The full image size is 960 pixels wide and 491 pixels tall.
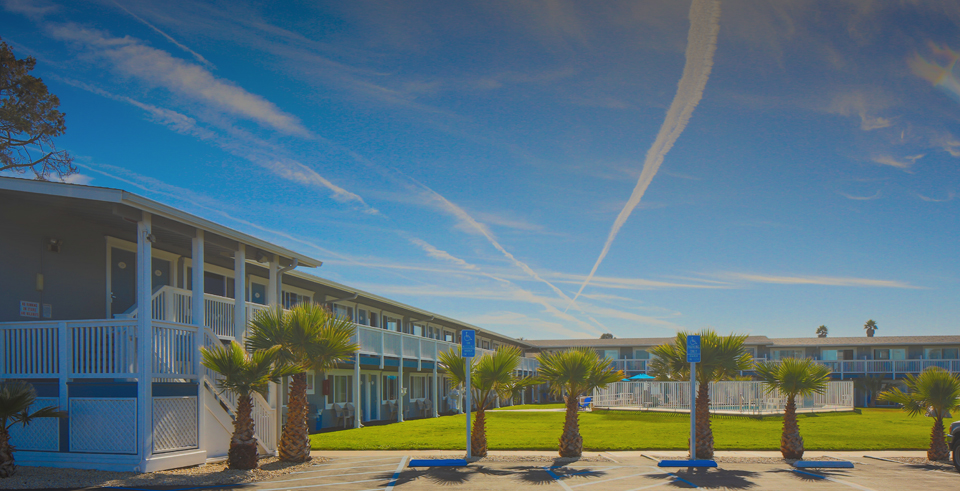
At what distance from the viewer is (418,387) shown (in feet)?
124

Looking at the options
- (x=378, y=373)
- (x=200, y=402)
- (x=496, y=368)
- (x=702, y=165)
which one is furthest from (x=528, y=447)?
(x=378, y=373)

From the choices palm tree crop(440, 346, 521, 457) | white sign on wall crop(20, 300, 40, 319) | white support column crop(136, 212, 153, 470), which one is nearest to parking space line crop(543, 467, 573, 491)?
palm tree crop(440, 346, 521, 457)

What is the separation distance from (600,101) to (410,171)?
36.2ft

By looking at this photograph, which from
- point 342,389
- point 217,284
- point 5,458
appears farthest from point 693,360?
point 342,389

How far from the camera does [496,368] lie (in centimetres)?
1596

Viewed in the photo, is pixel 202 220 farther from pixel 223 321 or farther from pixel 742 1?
pixel 742 1

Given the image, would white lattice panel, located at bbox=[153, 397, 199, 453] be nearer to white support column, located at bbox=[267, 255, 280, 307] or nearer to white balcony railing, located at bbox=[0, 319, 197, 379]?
white balcony railing, located at bbox=[0, 319, 197, 379]

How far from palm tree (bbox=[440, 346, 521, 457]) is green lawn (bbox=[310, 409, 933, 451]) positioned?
8.72 feet

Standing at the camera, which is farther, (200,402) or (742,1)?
(742,1)

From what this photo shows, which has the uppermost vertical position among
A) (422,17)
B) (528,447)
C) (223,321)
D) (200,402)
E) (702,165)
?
(422,17)

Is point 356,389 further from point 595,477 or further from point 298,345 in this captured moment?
point 595,477

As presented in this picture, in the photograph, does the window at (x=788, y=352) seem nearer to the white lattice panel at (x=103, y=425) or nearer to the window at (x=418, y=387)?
the window at (x=418, y=387)

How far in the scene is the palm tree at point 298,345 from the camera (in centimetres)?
1448

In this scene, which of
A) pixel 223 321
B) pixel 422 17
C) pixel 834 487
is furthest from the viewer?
pixel 422 17
